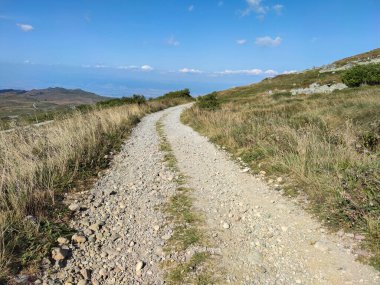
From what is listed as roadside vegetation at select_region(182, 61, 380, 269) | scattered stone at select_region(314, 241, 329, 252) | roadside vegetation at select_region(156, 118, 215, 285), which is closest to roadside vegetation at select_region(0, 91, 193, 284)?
roadside vegetation at select_region(156, 118, 215, 285)

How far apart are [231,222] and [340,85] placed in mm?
30238

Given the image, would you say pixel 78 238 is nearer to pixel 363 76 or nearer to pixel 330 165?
pixel 330 165

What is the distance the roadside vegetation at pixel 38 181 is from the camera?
4324mm

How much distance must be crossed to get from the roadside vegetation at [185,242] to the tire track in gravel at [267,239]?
20cm

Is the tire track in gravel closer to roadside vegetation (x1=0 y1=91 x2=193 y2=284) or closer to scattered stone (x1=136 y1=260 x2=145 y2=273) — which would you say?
scattered stone (x1=136 y1=260 x2=145 y2=273)

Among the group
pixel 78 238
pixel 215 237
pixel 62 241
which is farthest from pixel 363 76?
pixel 62 241

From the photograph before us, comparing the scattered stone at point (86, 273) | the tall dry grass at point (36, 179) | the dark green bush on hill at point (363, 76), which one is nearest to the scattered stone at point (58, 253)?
the tall dry grass at point (36, 179)

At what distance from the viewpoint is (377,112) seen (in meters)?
11.9

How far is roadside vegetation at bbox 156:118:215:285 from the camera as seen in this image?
3.89 m

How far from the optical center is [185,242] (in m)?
4.69

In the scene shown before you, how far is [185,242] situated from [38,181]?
3.62 meters

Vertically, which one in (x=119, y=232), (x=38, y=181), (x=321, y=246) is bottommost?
(x=321, y=246)

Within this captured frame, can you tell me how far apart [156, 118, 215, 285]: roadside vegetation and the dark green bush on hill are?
27.7 metres

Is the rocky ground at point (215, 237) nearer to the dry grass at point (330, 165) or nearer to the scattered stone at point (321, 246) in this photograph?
the scattered stone at point (321, 246)
